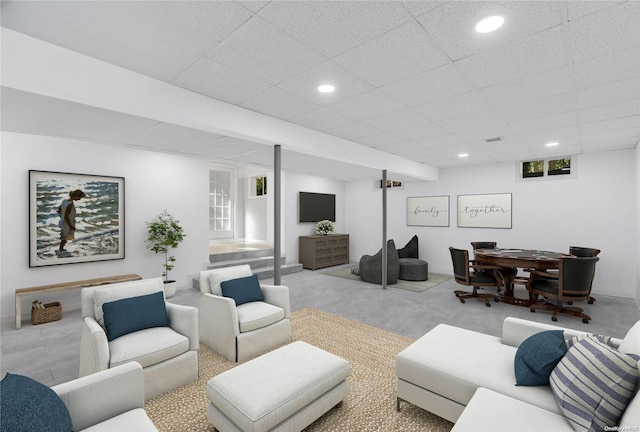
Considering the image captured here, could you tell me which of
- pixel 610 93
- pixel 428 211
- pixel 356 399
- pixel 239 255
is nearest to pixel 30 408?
pixel 356 399

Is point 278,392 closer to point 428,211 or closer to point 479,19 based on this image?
point 479,19

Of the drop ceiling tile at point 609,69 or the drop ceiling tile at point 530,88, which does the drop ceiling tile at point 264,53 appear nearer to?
the drop ceiling tile at point 530,88

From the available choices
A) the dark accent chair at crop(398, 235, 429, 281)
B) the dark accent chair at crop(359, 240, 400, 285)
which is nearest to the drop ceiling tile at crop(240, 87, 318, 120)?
the dark accent chair at crop(359, 240, 400, 285)

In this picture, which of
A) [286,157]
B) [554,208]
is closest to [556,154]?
[554,208]

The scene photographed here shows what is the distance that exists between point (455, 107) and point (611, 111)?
1.80 m

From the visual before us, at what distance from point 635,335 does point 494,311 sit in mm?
3068

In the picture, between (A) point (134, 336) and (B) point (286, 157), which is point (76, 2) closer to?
(A) point (134, 336)

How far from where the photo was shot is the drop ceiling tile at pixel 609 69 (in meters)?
2.29

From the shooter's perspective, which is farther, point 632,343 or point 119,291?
point 119,291

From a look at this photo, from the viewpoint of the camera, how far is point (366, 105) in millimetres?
3396

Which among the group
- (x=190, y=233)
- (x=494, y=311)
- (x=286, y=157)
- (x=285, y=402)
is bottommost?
(x=494, y=311)

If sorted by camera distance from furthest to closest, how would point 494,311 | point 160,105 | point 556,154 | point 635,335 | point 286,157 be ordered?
point 556,154 < point 286,157 < point 494,311 < point 160,105 < point 635,335

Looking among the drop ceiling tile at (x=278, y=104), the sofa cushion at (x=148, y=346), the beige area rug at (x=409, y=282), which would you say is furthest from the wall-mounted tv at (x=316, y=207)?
the sofa cushion at (x=148, y=346)

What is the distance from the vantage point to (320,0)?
5.72ft
